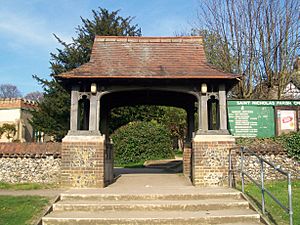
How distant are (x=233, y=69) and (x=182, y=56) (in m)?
6.95

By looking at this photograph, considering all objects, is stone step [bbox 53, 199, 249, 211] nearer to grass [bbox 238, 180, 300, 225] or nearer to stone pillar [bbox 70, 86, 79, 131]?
grass [bbox 238, 180, 300, 225]

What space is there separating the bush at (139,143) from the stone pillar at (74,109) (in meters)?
12.9

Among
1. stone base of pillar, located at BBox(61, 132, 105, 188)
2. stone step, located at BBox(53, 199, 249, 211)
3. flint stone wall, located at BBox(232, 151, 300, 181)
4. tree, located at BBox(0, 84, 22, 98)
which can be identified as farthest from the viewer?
tree, located at BBox(0, 84, 22, 98)

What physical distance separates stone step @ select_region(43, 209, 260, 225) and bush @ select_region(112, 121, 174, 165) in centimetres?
1598

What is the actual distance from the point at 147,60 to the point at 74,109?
118 inches

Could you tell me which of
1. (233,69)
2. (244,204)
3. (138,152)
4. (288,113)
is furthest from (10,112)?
(244,204)

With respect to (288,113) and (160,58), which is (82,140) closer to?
(160,58)

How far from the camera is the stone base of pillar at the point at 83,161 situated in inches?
383

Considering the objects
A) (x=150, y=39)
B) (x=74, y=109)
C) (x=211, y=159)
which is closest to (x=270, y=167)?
(x=211, y=159)

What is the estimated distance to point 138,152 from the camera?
918 inches

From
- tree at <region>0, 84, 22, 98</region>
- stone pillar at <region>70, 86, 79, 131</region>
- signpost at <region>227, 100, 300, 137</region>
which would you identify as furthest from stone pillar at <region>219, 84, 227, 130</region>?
tree at <region>0, 84, 22, 98</region>

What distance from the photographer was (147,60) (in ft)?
37.4

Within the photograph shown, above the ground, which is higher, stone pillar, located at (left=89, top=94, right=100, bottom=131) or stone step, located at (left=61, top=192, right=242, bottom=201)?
stone pillar, located at (left=89, top=94, right=100, bottom=131)

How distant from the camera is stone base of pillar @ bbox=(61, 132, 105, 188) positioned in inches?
383
